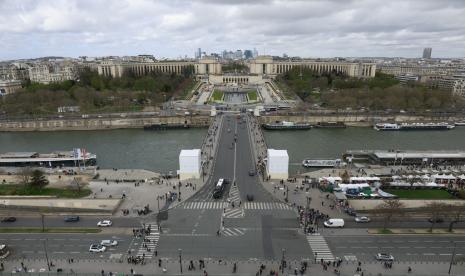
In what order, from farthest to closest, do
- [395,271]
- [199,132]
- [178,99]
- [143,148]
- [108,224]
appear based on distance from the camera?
[178,99]
[199,132]
[143,148]
[108,224]
[395,271]

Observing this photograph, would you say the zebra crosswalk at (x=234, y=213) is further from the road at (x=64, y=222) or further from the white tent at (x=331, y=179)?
the white tent at (x=331, y=179)

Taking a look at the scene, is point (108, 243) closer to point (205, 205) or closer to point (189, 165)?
point (205, 205)

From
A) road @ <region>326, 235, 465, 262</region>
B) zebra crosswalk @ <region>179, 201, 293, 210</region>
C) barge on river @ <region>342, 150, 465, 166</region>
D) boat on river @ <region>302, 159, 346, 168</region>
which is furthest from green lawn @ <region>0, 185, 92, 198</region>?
barge on river @ <region>342, 150, 465, 166</region>

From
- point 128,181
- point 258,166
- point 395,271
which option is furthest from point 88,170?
point 395,271

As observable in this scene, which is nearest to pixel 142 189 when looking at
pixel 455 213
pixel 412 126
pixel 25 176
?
pixel 25 176

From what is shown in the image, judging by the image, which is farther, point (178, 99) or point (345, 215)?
point (178, 99)

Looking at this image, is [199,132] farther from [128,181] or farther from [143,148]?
[128,181]
